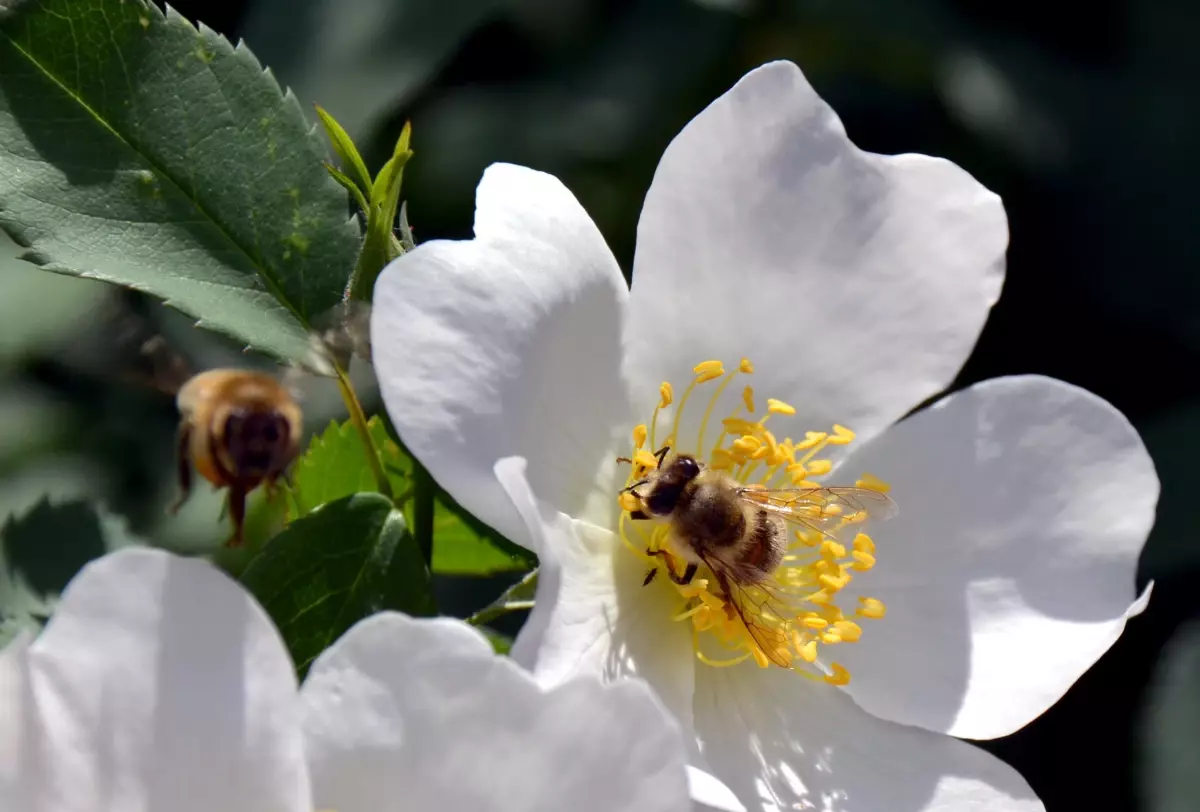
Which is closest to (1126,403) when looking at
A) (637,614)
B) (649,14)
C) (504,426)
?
(649,14)

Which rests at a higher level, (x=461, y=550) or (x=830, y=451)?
(x=830, y=451)

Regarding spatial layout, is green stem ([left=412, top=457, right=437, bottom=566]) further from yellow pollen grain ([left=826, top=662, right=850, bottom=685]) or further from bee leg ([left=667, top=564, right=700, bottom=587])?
yellow pollen grain ([left=826, top=662, right=850, bottom=685])

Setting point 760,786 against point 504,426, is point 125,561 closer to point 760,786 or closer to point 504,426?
point 504,426

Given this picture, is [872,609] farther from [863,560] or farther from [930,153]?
[930,153]

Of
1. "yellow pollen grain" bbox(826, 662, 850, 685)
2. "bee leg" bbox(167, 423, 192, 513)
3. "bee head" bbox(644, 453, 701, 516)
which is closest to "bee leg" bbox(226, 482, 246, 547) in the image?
"bee leg" bbox(167, 423, 192, 513)

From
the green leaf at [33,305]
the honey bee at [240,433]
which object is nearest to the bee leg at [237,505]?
the honey bee at [240,433]

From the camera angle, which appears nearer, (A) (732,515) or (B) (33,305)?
(A) (732,515)

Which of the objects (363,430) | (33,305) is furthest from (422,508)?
(33,305)
